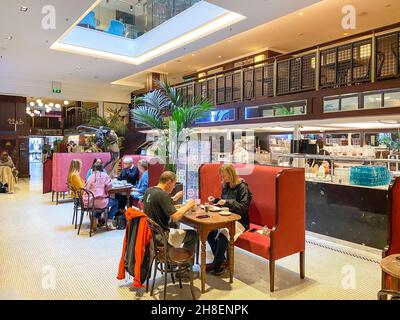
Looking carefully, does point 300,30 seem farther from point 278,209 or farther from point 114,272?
point 114,272

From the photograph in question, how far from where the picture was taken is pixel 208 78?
950 centimetres

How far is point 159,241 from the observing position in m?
2.97

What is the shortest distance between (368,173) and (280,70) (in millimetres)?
4021

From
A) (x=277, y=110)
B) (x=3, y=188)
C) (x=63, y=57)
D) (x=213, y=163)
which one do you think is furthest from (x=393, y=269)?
(x=3, y=188)

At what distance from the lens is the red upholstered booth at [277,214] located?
3186 mm

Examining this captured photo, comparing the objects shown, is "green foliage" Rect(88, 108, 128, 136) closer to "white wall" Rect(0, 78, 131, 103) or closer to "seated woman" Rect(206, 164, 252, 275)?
"white wall" Rect(0, 78, 131, 103)

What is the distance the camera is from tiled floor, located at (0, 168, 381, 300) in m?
3.04

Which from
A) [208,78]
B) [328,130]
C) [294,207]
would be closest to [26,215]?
[294,207]

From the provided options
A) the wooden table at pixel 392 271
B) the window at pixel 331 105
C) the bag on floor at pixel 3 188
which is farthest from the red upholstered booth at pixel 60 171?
the wooden table at pixel 392 271

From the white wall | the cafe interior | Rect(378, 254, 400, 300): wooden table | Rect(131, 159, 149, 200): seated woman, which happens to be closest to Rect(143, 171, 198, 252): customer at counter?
the cafe interior

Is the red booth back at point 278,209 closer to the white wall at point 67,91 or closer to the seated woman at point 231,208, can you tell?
the seated woman at point 231,208
